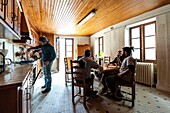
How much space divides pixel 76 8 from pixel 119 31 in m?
2.64

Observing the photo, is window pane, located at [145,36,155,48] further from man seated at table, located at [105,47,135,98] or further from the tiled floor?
man seated at table, located at [105,47,135,98]

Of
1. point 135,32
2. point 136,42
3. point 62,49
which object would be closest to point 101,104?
point 136,42

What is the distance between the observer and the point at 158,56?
13.3ft

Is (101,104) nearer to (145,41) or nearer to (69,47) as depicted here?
(145,41)

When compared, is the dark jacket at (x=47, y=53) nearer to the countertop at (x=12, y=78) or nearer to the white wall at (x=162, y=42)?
the countertop at (x=12, y=78)

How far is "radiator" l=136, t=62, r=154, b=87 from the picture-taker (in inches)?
169

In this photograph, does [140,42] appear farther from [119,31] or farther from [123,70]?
[123,70]

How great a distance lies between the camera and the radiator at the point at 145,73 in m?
4.29

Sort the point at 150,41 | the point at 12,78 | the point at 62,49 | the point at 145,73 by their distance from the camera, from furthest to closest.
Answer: the point at 62,49, the point at 150,41, the point at 145,73, the point at 12,78

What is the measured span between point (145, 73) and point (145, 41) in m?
1.24

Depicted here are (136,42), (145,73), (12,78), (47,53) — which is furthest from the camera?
(136,42)

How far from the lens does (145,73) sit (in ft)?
14.6

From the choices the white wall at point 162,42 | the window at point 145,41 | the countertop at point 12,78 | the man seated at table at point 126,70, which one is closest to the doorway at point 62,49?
the window at point 145,41

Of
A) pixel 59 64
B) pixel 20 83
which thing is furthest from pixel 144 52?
pixel 59 64
